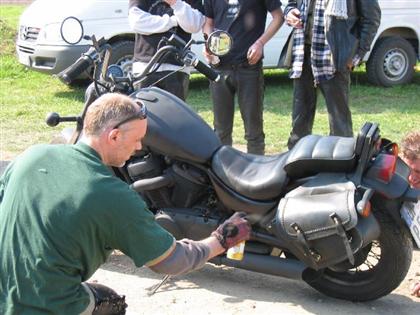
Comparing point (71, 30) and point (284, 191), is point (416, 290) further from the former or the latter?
point (71, 30)

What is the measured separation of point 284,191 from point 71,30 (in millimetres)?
1544

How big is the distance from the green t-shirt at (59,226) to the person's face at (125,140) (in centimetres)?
8

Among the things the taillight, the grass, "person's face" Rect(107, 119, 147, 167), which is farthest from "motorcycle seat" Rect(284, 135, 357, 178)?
the grass

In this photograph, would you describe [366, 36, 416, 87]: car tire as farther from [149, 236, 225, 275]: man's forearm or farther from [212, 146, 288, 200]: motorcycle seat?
[149, 236, 225, 275]: man's forearm

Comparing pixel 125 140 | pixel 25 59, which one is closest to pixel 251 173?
pixel 125 140

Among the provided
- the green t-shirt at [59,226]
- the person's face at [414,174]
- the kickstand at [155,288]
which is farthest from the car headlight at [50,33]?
the green t-shirt at [59,226]

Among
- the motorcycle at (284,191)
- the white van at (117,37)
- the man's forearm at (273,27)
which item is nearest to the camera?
the motorcycle at (284,191)

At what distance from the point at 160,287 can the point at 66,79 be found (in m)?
1.31

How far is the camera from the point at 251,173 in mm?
3873

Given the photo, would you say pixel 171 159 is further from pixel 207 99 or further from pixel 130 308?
pixel 207 99

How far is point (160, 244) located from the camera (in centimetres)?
264

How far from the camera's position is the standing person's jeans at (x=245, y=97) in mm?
5637

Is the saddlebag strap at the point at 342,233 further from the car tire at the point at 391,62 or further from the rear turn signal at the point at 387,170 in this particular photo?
the car tire at the point at 391,62

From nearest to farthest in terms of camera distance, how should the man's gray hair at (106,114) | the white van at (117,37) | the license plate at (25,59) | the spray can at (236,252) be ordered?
the man's gray hair at (106,114) < the spray can at (236,252) < the white van at (117,37) < the license plate at (25,59)
